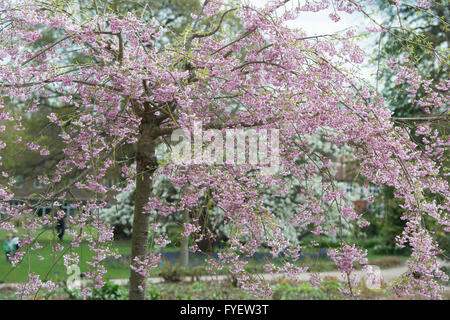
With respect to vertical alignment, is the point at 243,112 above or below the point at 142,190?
above

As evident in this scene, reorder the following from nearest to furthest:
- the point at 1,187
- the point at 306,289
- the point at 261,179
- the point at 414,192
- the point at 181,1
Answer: the point at 414,192, the point at 1,187, the point at 261,179, the point at 306,289, the point at 181,1

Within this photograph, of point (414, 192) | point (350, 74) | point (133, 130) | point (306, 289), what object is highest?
point (350, 74)

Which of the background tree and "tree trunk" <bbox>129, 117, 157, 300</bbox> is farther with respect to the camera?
"tree trunk" <bbox>129, 117, 157, 300</bbox>

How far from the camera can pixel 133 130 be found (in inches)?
150

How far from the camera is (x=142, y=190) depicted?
15.3 ft

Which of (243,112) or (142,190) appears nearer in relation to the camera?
(243,112)

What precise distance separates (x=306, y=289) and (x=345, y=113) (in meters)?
5.87

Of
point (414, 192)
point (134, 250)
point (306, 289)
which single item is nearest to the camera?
point (414, 192)

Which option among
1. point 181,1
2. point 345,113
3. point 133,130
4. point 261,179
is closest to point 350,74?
point 345,113

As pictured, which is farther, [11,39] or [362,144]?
[11,39]

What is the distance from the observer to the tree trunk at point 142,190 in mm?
4492

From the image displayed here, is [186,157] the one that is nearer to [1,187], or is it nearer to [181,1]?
[1,187]

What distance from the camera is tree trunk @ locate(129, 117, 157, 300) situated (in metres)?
4.49

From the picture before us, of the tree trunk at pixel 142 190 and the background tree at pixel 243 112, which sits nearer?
the background tree at pixel 243 112
